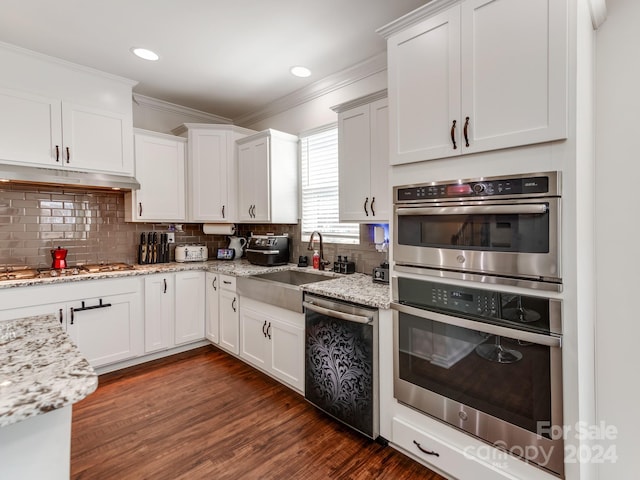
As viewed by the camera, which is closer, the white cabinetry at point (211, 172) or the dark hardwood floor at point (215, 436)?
the dark hardwood floor at point (215, 436)

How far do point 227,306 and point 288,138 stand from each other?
1.87 m

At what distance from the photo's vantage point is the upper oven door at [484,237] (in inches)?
52.8

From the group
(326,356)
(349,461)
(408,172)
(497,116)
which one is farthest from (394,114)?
(349,461)

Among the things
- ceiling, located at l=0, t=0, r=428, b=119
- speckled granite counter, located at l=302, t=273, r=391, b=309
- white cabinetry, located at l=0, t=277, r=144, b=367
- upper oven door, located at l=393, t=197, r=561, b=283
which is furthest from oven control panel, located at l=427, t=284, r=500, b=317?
white cabinetry, located at l=0, t=277, r=144, b=367

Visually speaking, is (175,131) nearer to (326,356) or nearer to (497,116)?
(326,356)

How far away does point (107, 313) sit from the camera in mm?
2936

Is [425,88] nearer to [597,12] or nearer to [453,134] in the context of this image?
[453,134]

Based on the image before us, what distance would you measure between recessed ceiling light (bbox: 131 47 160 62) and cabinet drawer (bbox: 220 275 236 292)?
2047mm

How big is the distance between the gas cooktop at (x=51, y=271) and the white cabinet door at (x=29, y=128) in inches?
37.1

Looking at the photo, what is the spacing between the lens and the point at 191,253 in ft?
12.4

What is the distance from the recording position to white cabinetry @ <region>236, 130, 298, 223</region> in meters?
3.33

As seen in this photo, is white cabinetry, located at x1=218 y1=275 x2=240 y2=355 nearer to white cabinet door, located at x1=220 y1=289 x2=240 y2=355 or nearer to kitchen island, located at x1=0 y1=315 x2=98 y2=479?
white cabinet door, located at x1=220 y1=289 x2=240 y2=355

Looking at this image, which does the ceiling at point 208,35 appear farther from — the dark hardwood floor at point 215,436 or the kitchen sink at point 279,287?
the dark hardwood floor at point 215,436

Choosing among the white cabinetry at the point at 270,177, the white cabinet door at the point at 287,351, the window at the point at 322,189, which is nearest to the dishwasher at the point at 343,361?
the white cabinet door at the point at 287,351
